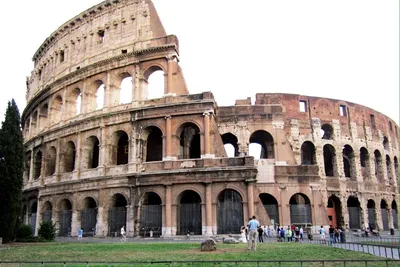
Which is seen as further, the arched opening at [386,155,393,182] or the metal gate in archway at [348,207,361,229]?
the arched opening at [386,155,393,182]

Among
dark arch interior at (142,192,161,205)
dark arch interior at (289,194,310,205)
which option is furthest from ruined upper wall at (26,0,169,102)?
dark arch interior at (289,194,310,205)

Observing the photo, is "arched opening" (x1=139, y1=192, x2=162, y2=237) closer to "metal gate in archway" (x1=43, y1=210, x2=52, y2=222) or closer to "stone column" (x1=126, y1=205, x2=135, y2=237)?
"stone column" (x1=126, y1=205, x2=135, y2=237)

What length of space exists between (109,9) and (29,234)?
17278 mm

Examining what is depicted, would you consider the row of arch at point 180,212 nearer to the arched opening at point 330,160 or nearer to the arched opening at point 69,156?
the arched opening at point 69,156

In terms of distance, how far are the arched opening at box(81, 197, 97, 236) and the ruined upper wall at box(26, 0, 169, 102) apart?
35.5 ft

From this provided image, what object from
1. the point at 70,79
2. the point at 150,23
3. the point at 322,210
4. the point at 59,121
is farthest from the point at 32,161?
the point at 322,210

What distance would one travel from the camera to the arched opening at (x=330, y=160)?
2973 centimetres

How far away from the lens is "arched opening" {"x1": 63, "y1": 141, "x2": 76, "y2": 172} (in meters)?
27.5

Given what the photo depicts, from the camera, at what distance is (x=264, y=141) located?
27.4m

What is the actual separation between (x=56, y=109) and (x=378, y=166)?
2925 centimetres

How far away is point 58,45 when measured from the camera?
31938 mm

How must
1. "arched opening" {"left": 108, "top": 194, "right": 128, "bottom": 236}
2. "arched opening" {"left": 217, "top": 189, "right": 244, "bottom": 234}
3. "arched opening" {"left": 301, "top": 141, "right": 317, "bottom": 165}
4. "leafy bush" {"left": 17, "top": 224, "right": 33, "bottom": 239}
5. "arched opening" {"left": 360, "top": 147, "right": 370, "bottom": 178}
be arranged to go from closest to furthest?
1. "leafy bush" {"left": 17, "top": 224, "right": 33, "bottom": 239}
2. "arched opening" {"left": 217, "top": 189, "right": 244, "bottom": 234}
3. "arched opening" {"left": 108, "top": 194, "right": 128, "bottom": 236}
4. "arched opening" {"left": 301, "top": 141, "right": 317, "bottom": 165}
5. "arched opening" {"left": 360, "top": 147, "right": 370, "bottom": 178}

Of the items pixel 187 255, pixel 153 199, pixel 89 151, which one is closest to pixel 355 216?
pixel 153 199

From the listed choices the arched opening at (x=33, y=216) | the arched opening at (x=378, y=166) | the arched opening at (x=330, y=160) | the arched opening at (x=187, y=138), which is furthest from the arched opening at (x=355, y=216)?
the arched opening at (x=33, y=216)
